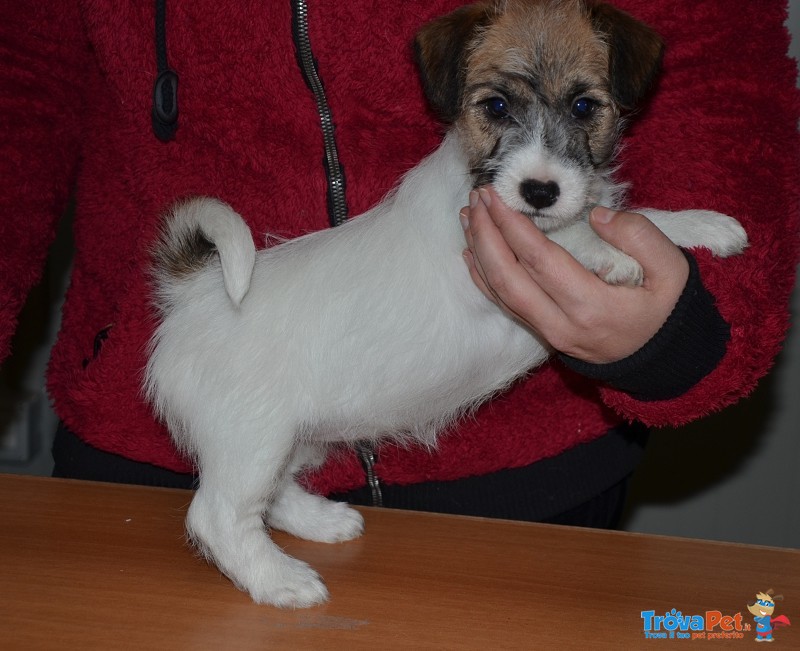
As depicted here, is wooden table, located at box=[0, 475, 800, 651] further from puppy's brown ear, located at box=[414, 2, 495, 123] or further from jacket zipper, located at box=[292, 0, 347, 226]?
puppy's brown ear, located at box=[414, 2, 495, 123]

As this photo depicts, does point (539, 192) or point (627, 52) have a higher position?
point (627, 52)

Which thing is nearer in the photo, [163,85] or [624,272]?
[624,272]

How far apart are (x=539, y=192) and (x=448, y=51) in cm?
40

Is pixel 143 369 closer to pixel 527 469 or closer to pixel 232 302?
pixel 232 302

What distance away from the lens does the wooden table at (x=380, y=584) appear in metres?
1.51

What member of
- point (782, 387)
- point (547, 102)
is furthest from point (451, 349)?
point (782, 387)

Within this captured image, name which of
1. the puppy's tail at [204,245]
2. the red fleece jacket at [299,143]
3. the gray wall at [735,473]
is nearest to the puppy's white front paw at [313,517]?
the red fleece jacket at [299,143]

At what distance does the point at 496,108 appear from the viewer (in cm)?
183

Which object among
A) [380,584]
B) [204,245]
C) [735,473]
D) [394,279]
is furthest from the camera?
[735,473]

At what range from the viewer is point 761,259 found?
6.12ft

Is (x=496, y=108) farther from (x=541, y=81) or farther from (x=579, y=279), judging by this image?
(x=579, y=279)

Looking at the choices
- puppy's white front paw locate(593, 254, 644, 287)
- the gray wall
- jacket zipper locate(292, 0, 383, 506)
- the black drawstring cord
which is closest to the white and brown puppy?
puppy's white front paw locate(593, 254, 644, 287)

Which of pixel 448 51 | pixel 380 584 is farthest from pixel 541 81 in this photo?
pixel 380 584

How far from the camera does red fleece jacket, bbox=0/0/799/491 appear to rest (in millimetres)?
1987
